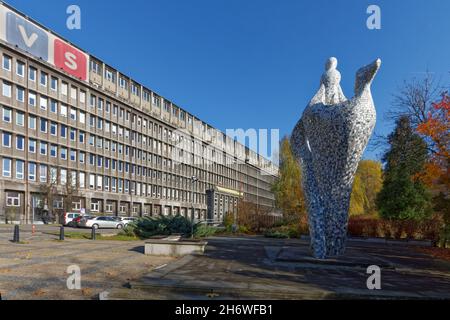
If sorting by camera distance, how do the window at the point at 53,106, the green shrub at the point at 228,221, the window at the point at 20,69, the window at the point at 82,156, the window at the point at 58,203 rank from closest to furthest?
the green shrub at the point at 228,221 < the window at the point at 20,69 < the window at the point at 58,203 < the window at the point at 53,106 < the window at the point at 82,156

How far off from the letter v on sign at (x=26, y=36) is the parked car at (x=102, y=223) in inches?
828

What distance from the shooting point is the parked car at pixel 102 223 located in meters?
35.0

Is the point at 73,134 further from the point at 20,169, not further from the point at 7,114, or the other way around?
the point at 7,114

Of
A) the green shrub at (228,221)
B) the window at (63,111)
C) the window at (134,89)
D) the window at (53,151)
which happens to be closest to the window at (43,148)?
the window at (53,151)

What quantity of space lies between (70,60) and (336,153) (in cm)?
4538

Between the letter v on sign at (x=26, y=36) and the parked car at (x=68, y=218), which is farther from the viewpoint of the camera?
the letter v on sign at (x=26, y=36)

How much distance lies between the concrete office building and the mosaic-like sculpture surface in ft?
82.9

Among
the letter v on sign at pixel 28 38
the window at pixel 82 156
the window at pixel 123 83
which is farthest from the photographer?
the window at pixel 123 83

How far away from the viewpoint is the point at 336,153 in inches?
520

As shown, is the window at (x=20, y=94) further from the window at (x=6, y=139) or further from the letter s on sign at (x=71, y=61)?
the letter s on sign at (x=71, y=61)
